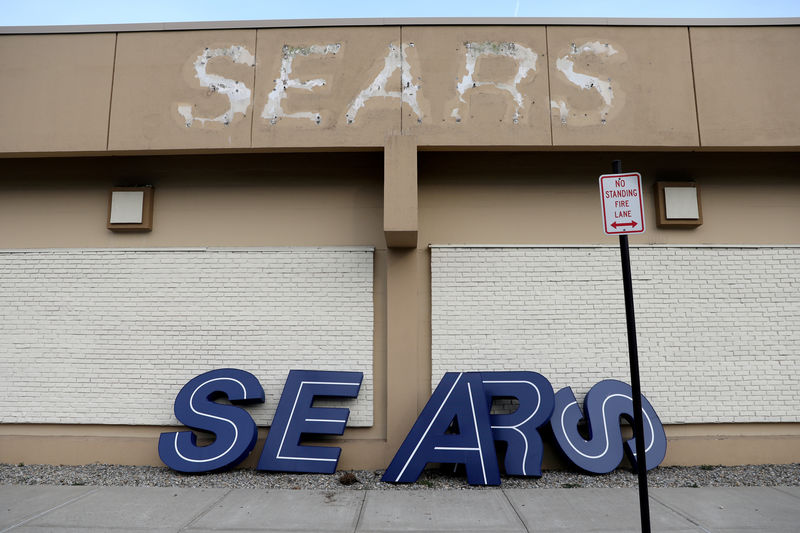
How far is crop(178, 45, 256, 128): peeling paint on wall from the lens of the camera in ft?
23.8

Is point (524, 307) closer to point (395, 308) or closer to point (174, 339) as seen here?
point (395, 308)

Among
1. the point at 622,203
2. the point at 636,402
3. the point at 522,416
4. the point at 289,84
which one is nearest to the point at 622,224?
the point at 622,203

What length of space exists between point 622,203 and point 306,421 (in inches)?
192

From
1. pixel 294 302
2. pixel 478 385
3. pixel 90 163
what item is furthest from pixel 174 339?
pixel 478 385

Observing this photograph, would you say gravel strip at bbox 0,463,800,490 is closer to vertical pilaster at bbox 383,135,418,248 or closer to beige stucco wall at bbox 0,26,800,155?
vertical pilaster at bbox 383,135,418,248

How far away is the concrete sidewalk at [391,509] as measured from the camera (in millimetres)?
4871

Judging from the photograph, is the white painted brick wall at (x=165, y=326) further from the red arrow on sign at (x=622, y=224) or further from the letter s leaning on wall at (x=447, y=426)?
the red arrow on sign at (x=622, y=224)

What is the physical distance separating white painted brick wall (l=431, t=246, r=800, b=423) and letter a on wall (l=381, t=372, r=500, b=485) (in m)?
0.61

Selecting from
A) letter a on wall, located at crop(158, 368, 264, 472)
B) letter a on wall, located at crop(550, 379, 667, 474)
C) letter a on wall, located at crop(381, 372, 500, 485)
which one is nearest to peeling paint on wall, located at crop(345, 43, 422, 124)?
letter a on wall, located at crop(381, 372, 500, 485)

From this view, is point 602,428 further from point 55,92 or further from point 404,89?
point 55,92

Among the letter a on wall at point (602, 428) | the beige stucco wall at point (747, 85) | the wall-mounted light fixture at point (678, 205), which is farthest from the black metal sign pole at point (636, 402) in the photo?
the beige stucco wall at point (747, 85)

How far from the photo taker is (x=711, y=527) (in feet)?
15.8

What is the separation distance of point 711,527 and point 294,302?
18.4 ft

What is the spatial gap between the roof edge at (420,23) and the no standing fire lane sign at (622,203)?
438 centimetres
